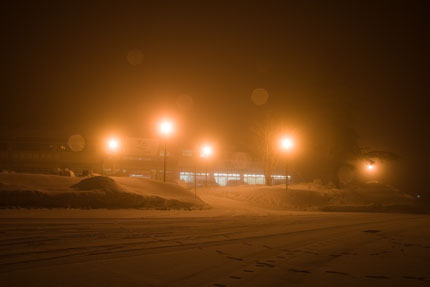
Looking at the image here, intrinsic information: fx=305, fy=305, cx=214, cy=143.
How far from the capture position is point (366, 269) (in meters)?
5.80

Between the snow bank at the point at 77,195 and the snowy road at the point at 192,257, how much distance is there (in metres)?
4.54

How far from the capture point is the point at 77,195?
1484 cm

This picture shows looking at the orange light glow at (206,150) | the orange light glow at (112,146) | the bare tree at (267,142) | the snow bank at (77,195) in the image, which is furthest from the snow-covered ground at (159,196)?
the orange light glow at (112,146)

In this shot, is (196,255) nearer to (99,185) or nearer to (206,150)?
(99,185)

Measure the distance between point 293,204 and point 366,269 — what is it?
19.7m

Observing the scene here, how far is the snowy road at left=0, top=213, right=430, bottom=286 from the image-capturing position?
4.82m

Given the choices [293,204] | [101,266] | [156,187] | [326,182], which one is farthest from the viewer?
[326,182]

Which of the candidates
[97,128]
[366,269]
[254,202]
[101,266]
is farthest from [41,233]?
[97,128]

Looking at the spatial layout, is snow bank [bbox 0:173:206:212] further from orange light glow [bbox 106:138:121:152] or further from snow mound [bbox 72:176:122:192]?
orange light glow [bbox 106:138:121:152]

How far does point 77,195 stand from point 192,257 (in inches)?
420

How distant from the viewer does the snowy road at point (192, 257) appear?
4.82 meters

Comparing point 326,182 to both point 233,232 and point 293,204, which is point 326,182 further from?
point 233,232

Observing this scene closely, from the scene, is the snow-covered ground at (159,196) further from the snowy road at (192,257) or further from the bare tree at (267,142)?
the bare tree at (267,142)

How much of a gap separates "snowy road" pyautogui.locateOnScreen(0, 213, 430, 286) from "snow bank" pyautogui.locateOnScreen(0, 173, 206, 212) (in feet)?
14.9
